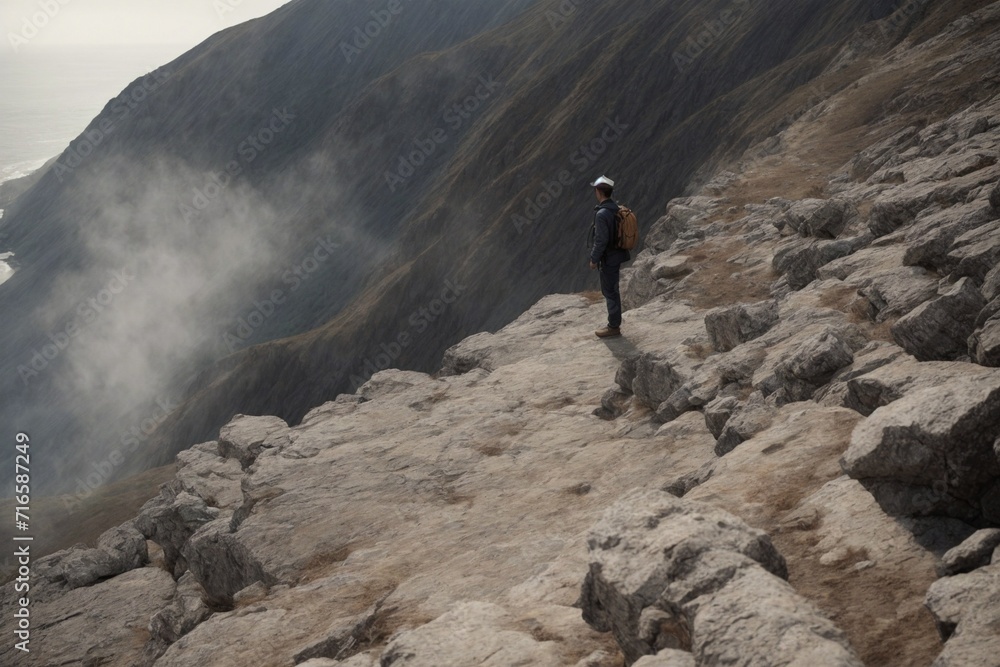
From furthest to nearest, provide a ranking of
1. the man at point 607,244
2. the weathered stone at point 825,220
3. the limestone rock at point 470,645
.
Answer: the weathered stone at point 825,220, the man at point 607,244, the limestone rock at point 470,645

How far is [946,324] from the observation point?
9.02 m

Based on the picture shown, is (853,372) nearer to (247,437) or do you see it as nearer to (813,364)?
(813,364)

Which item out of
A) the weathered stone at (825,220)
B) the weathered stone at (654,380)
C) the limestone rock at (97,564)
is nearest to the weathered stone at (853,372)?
the weathered stone at (654,380)

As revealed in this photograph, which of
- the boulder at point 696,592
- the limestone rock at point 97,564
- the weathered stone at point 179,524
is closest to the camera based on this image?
the boulder at point 696,592

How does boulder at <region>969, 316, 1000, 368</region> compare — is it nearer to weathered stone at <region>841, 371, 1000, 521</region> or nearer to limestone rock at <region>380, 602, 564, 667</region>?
weathered stone at <region>841, 371, 1000, 521</region>

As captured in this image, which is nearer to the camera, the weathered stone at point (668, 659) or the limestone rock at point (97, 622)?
the weathered stone at point (668, 659)

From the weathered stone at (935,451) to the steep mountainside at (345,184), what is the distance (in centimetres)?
3022

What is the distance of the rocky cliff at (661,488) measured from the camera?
6039 mm

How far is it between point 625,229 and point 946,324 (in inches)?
301

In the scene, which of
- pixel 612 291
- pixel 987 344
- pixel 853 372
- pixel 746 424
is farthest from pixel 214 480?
pixel 987 344

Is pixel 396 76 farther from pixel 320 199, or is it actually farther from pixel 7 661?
pixel 7 661

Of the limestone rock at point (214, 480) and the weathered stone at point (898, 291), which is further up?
the limestone rock at point (214, 480)

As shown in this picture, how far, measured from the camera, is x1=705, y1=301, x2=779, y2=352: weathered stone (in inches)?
541

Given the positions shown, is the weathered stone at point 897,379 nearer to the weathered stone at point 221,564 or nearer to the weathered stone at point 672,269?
the weathered stone at point 221,564
